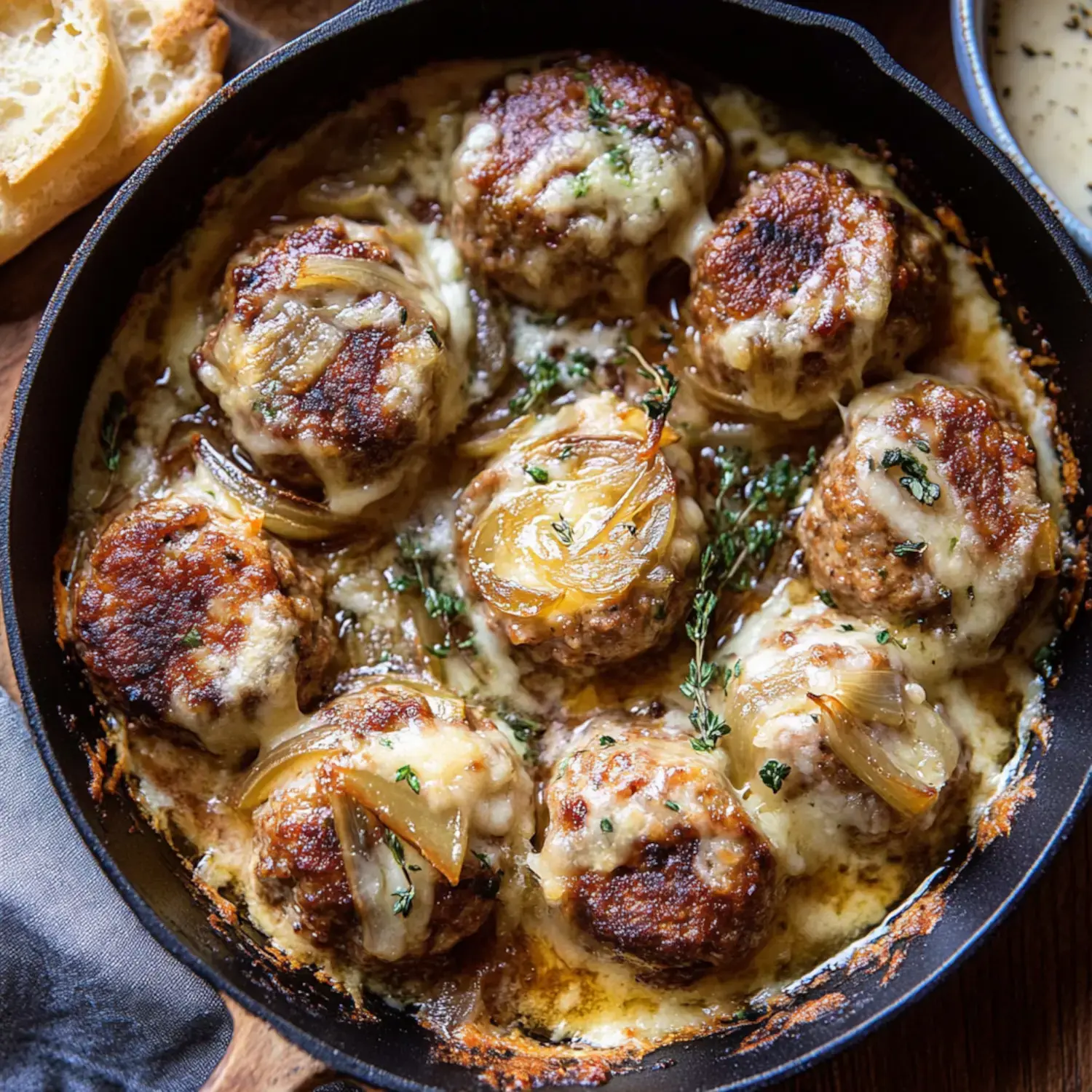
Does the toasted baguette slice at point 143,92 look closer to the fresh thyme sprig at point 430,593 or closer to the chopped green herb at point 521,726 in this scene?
the fresh thyme sprig at point 430,593

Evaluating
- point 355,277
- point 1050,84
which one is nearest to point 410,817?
point 355,277

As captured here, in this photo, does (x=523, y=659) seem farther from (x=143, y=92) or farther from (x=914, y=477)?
(x=143, y=92)

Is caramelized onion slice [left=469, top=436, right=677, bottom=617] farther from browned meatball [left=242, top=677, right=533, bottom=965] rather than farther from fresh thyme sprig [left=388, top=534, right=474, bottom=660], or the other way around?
browned meatball [left=242, top=677, right=533, bottom=965]

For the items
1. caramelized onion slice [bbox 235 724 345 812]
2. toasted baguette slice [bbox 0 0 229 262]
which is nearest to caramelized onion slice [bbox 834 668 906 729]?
caramelized onion slice [bbox 235 724 345 812]

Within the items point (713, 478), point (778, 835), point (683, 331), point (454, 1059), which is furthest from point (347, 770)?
point (683, 331)

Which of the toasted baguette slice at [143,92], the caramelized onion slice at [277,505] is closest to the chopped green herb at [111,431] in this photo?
the caramelized onion slice at [277,505]

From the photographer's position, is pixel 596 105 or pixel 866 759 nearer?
pixel 866 759

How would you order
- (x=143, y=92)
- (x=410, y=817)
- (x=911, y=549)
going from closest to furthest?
1. (x=410, y=817)
2. (x=911, y=549)
3. (x=143, y=92)
